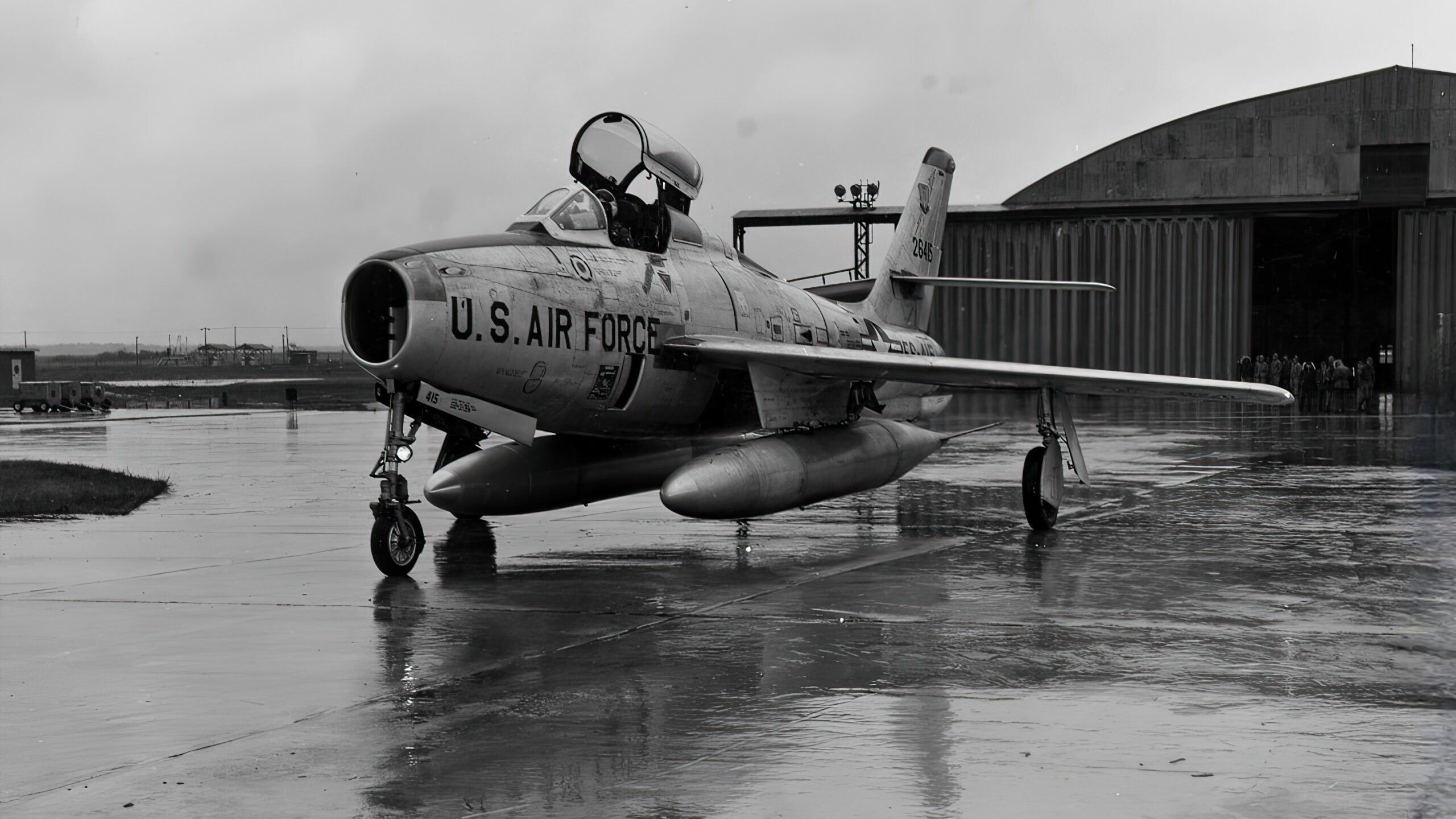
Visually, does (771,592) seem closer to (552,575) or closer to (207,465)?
(552,575)

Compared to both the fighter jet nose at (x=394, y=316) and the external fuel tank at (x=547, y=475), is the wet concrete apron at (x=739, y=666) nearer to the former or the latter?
the external fuel tank at (x=547, y=475)

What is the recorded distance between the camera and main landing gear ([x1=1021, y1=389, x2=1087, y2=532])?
1286cm

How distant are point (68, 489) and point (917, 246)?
10.5 metres

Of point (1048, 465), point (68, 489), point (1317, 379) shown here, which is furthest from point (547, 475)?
point (1317, 379)

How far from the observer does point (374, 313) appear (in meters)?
10.2

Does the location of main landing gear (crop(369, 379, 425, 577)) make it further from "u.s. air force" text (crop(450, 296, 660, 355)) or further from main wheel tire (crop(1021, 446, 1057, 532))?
main wheel tire (crop(1021, 446, 1057, 532))

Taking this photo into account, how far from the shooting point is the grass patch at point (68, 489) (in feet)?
47.3

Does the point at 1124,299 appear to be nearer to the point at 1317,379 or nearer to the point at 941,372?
the point at 1317,379

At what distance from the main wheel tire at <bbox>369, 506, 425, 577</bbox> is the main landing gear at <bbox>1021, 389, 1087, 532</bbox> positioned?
5.39 m

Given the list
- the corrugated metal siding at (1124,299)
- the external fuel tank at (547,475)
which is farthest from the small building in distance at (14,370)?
the external fuel tank at (547,475)

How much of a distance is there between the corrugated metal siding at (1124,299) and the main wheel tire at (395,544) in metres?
37.4

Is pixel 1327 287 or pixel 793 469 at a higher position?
pixel 1327 287

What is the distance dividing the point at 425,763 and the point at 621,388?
271 inches

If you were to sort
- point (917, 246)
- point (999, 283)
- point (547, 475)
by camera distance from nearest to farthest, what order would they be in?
point (547, 475), point (999, 283), point (917, 246)
